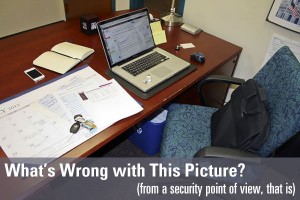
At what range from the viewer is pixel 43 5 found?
270cm

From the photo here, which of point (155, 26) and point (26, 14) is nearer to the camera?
point (155, 26)

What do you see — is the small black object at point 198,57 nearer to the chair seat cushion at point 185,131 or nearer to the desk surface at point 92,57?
the desk surface at point 92,57

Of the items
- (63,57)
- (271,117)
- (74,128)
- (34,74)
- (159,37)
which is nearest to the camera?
(74,128)

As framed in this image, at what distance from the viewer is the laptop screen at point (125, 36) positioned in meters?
→ 1.19

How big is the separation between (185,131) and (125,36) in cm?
57

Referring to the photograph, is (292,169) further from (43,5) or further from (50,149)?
(43,5)

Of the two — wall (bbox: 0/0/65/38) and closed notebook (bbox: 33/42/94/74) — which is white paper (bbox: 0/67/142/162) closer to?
closed notebook (bbox: 33/42/94/74)

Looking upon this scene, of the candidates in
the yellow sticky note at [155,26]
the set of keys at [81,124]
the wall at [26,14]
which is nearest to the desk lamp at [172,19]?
the yellow sticky note at [155,26]

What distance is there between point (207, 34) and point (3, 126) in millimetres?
1355

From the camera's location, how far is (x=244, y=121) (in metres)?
1.07

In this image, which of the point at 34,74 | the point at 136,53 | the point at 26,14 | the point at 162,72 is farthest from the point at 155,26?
the point at 26,14

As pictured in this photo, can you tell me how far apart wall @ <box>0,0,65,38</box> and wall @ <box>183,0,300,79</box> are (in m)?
1.67

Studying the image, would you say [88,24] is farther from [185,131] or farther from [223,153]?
[223,153]

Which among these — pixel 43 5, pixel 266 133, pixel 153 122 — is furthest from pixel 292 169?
pixel 43 5
